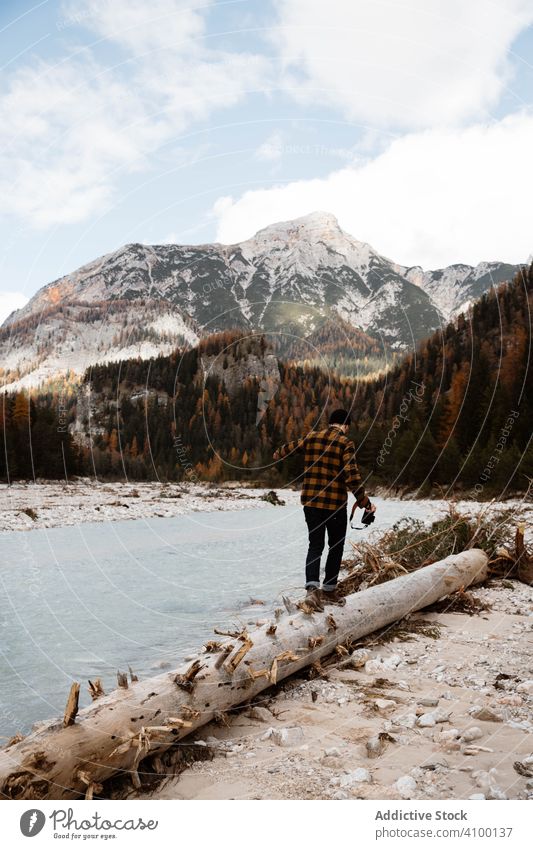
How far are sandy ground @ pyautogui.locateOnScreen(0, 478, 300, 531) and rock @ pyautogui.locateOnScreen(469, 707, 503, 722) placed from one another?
18.1 m

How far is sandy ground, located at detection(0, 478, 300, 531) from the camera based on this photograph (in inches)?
874

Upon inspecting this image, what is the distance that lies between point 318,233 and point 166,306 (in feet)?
34.9

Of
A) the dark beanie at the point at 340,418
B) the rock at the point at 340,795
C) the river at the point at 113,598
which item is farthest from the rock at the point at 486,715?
the dark beanie at the point at 340,418

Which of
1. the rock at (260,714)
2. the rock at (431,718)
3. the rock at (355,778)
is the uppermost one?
the rock at (355,778)

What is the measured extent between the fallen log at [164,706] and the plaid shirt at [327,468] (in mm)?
1046

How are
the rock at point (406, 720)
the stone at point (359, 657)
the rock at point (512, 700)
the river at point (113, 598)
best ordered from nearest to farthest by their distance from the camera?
1. the rock at point (406, 720)
2. the rock at point (512, 700)
3. the stone at point (359, 657)
4. the river at point (113, 598)

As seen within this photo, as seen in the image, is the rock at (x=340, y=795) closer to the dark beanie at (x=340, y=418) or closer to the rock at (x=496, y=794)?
the rock at (x=496, y=794)

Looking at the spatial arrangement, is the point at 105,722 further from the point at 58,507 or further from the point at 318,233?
the point at 58,507

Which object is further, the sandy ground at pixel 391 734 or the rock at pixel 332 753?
the rock at pixel 332 753

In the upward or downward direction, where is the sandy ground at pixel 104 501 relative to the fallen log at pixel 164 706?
downward

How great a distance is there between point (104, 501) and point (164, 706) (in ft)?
89.2

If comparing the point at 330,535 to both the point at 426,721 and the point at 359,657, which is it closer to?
the point at 359,657

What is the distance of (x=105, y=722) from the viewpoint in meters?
3.36

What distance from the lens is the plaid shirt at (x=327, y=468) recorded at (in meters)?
6.09
